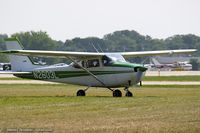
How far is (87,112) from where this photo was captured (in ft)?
65.1

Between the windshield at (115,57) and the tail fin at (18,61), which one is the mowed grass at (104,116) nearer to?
the windshield at (115,57)

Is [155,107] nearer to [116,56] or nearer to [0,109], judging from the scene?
[0,109]

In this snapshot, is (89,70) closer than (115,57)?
No

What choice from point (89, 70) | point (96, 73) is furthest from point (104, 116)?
point (89, 70)

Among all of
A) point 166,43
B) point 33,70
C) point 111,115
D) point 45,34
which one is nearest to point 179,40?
point 166,43

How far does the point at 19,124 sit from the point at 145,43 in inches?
6924

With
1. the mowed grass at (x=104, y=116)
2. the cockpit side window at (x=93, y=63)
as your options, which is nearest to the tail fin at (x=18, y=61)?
the cockpit side window at (x=93, y=63)

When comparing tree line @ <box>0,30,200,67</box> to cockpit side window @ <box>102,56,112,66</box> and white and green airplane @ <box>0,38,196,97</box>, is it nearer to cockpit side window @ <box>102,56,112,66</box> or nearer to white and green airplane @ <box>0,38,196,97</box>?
white and green airplane @ <box>0,38,196,97</box>

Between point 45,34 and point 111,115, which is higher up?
point 45,34

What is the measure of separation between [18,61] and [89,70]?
432cm

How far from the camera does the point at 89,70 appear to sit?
3003 cm

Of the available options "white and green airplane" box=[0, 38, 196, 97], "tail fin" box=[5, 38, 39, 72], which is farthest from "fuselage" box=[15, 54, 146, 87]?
"tail fin" box=[5, 38, 39, 72]

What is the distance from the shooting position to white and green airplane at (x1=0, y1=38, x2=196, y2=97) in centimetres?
2880

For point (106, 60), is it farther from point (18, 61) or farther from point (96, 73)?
point (18, 61)
